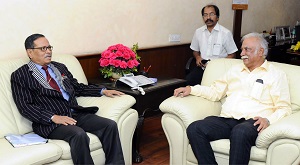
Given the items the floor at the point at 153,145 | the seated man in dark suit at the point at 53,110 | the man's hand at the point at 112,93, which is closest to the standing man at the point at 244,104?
the man's hand at the point at 112,93

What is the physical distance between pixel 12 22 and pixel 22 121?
2.86 feet

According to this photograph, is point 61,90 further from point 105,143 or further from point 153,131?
point 153,131

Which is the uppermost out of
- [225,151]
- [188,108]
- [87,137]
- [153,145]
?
[188,108]

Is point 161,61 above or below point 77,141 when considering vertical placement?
above

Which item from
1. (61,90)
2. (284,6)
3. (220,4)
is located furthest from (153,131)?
(284,6)

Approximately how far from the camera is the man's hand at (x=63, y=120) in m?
2.61

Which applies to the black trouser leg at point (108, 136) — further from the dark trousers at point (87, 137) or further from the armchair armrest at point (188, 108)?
the armchair armrest at point (188, 108)

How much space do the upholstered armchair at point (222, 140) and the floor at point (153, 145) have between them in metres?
0.45

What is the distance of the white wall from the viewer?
10.2 feet

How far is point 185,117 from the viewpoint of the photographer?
9.05 feet

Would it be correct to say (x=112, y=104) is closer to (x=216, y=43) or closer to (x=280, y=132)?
(x=280, y=132)

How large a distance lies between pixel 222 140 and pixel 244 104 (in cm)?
35

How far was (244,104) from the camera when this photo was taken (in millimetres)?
2793

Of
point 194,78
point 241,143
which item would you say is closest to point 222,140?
point 241,143
